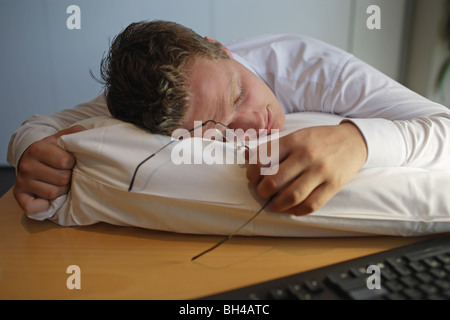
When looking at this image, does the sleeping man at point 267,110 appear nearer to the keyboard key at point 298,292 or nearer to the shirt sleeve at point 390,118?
the shirt sleeve at point 390,118

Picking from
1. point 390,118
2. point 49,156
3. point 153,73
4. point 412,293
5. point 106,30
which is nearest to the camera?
point 412,293

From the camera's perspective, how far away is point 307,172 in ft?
1.58

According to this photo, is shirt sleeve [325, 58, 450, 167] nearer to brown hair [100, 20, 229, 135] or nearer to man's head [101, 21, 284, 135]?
man's head [101, 21, 284, 135]

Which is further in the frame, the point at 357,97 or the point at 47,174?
the point at 357,97

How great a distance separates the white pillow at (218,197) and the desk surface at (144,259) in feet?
0.06

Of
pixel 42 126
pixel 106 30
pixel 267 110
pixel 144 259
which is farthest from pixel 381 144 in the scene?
pixel 106 30

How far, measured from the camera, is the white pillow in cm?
51

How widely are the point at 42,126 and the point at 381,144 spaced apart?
66cm

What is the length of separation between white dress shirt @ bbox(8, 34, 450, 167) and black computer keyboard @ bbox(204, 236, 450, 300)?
16 centimetres

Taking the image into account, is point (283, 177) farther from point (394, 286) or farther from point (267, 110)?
point (267, 110)

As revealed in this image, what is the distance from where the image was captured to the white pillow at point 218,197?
0.51 meters

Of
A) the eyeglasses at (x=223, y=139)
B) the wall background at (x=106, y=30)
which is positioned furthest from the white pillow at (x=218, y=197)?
the wall background at (x=106, y=30)

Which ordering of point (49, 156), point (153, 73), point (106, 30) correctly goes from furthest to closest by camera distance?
1. point (106, 30)
2. point (153, 73)
3. point (49, 156)

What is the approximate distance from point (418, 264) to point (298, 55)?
0.69 meters
